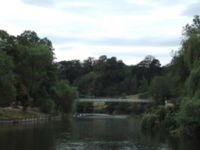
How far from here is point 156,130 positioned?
64125mm

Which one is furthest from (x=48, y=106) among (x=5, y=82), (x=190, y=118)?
(x=190, y=118)

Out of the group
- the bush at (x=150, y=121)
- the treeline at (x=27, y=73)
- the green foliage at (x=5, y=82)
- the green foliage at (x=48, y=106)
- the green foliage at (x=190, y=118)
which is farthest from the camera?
the green foliage at (x=48, y=106)

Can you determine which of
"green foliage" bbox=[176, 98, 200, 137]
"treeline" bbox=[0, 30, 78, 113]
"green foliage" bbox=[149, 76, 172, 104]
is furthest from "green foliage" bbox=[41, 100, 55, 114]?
"green foliage" bbox=[176, 98, 200, 137]

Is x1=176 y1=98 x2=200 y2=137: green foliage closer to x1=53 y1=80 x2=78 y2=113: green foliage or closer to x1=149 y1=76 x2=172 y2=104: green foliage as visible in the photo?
x1=53 y1=80 x2=78 y2=113: green foliage

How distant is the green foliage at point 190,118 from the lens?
44.5 m

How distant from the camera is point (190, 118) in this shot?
45656 mm

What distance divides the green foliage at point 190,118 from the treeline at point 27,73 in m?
36.4

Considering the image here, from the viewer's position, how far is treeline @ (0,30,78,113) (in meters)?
78.3

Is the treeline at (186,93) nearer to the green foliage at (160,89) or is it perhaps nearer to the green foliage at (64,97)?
the green foliage at (64,97)

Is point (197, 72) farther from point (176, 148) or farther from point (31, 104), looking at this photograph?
point (31, 104)

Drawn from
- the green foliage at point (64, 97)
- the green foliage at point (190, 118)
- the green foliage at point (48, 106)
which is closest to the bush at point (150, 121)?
the green foliage at point (190, 118)

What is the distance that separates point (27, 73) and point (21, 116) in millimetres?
8570

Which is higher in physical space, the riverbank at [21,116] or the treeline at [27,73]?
the treeline at [27,73]

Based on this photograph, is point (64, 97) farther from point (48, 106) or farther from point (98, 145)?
point (98, 145)
